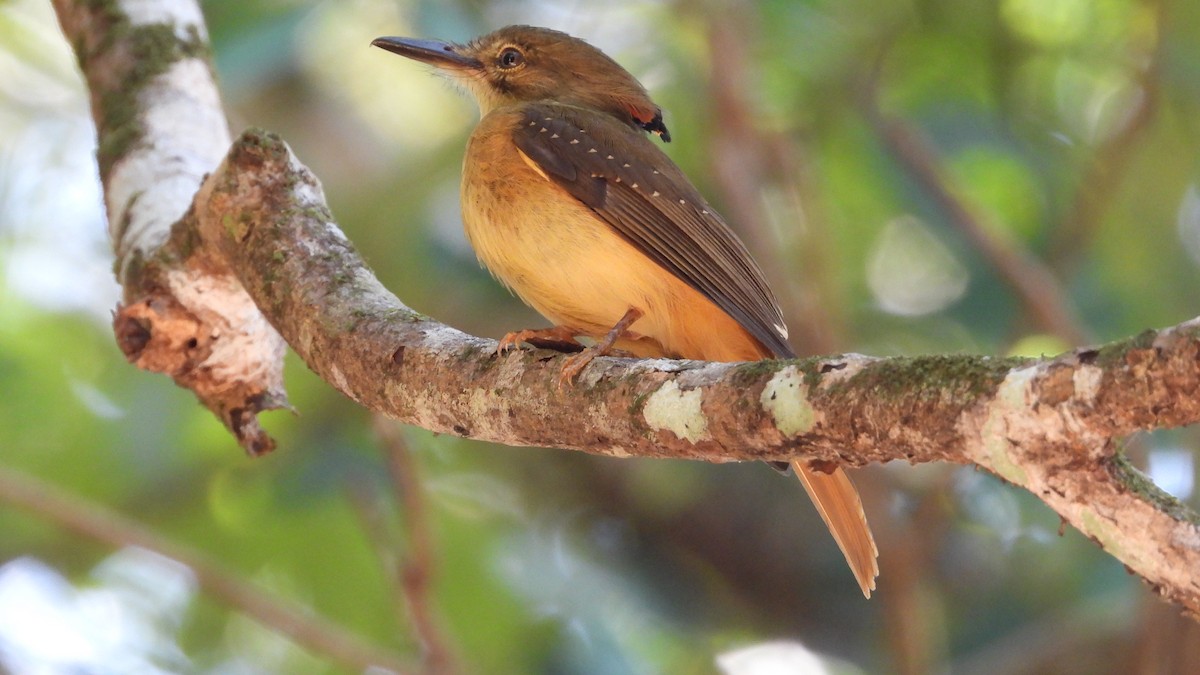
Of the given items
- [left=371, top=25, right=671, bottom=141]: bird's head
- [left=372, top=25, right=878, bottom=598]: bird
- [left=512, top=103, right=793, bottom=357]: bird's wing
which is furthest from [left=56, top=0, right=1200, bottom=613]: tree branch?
[left=371, top=25, right=671, bottom=141]: bird's head

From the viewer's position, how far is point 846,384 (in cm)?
219

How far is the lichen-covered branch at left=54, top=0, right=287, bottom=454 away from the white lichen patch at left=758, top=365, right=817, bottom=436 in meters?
1.69

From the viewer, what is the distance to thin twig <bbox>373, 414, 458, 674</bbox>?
175 inches

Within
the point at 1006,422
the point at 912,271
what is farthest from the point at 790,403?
the point at 912,271

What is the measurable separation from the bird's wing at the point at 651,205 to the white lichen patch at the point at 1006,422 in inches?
70.8

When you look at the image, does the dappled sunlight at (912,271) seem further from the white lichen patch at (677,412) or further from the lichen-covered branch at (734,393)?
the white lichen patch at (677,412)

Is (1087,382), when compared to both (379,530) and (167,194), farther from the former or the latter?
(379,530)

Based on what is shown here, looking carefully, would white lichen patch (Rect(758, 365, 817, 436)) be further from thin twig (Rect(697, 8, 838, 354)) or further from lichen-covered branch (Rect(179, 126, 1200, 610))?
thin twig (Rect(697, 8, 838, 354))

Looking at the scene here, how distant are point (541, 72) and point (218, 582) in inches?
85.9

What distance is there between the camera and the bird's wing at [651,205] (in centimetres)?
388

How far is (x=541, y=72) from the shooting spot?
194 inches

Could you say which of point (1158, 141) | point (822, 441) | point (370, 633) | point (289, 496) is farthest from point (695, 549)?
point (822, 441)

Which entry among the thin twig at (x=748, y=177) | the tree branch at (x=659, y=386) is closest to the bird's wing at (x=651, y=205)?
the tree branch at (x=659, y=386)

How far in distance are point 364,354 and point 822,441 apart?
1.20 m
